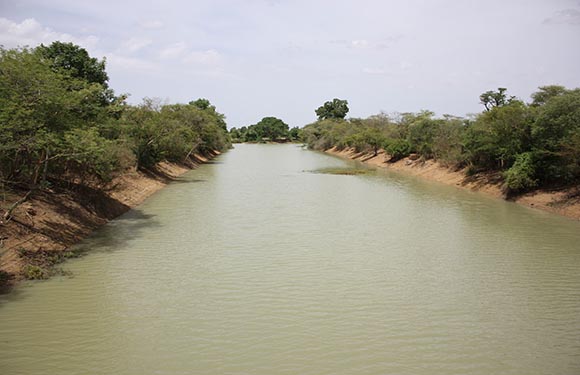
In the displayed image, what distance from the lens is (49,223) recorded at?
1520 cm

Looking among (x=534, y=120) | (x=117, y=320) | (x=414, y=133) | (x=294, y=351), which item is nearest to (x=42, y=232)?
(x=117, y=320)

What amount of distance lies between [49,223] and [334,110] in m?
115

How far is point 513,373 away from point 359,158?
5796 centimetres

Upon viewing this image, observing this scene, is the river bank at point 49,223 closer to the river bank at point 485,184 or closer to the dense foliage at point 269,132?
the river bank at point 485,184

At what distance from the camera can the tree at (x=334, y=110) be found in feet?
411

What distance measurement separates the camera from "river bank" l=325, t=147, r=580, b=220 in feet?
75.9

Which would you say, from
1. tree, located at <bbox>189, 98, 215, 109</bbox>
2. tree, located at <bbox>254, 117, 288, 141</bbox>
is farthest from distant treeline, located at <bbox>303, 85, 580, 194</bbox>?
tree, located at <bbox>254, 117, 288, 141</bbox>

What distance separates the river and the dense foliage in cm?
11534

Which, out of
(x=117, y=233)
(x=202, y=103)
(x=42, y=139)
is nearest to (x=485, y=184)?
(x=117, y=233)

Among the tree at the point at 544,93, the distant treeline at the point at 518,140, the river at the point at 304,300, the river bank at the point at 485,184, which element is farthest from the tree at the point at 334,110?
the river at the point at 304,300

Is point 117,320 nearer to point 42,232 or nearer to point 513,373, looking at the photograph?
point 42,232

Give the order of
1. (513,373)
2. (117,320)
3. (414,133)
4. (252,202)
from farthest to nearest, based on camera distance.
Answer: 1. (414,133)
2. (252,202)
3. (117,320)
4. (513,373)

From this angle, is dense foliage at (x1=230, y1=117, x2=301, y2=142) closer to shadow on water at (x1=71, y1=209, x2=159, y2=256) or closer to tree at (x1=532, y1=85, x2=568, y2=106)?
tree at (x1=532, y1=85, x2=568, y2=106)

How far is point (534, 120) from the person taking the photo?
2656cm
